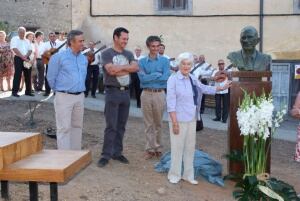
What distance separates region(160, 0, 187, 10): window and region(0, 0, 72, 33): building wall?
9726mm

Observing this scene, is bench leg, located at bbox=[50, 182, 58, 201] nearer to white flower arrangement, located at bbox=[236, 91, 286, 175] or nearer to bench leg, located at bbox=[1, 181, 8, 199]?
bench leg, located at bbox=[1, 181, 8, 199]

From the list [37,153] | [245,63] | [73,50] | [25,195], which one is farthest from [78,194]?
[245,63]

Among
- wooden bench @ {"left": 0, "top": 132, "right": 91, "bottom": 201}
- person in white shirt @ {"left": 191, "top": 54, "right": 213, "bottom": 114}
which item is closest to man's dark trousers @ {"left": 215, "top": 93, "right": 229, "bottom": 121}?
person in white shirt @ {"left": 191, "top": 54, "right": 213, "bottom": 114}

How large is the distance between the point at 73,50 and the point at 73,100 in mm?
640

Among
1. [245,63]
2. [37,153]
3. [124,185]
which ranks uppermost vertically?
[245,63]

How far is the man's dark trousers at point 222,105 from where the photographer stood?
42.8 ft

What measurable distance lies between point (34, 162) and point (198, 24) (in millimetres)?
12197

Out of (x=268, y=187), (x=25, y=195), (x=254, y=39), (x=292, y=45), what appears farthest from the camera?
(x=292, y=45)

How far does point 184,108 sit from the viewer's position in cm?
692

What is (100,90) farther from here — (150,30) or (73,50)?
(73,50)

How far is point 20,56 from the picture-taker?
12773 millimetres

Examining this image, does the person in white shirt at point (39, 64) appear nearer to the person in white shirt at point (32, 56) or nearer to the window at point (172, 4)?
the person in white shirt at point (32, 56)

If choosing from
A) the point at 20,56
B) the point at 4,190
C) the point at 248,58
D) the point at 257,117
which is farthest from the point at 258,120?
the point at 20,56

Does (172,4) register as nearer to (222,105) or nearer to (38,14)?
(222,105)
